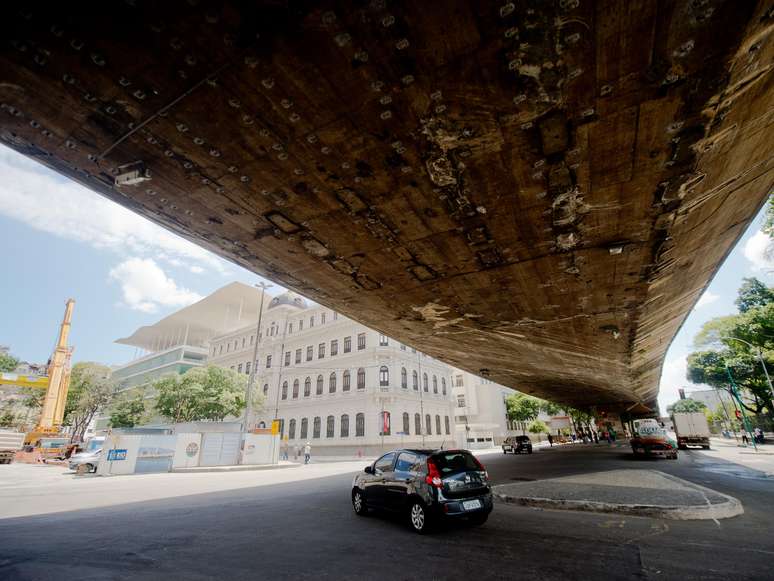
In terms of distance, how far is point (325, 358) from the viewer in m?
42.8

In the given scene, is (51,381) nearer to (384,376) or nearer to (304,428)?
(304,428)

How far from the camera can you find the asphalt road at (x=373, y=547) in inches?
195

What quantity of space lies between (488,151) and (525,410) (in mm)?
64078

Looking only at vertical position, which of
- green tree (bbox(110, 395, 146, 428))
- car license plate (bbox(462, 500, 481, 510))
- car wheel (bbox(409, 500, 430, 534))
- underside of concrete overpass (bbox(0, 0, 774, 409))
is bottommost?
car wheel (bbox(409, 500, 430, 534))

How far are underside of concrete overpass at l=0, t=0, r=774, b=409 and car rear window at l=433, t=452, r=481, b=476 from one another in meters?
3.90

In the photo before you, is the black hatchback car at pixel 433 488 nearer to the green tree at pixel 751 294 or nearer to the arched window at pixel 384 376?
the arched window at pixel 384 376

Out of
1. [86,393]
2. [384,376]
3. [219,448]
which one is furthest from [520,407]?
[86,393]

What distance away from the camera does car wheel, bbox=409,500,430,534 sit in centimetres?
694

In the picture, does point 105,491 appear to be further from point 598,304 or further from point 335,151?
point 598,304

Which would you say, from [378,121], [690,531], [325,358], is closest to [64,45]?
[378,121]

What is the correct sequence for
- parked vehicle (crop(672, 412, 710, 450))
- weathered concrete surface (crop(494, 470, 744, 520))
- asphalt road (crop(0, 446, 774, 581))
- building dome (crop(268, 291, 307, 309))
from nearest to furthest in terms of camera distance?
asphalt road (crop(0, 446, 774, 581))
weathered concrete surface (crop(494, 470, 744, 520))
parked vehicle (crop(672, 412, 710, 450))
building dome (crop(268, 291, 307, 309))

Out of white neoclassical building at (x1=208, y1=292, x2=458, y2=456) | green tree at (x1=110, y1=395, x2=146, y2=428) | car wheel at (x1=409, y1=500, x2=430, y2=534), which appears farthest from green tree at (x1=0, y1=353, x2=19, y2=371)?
car wheel at (x1=409, y1=500, x2=430, y2=534)

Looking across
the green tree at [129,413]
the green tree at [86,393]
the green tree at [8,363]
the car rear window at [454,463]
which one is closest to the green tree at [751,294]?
the car rear window at [454,463]

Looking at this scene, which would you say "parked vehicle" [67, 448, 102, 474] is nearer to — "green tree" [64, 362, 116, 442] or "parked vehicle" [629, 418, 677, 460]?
"parked vehicle" [629, 418, 677, 460]
